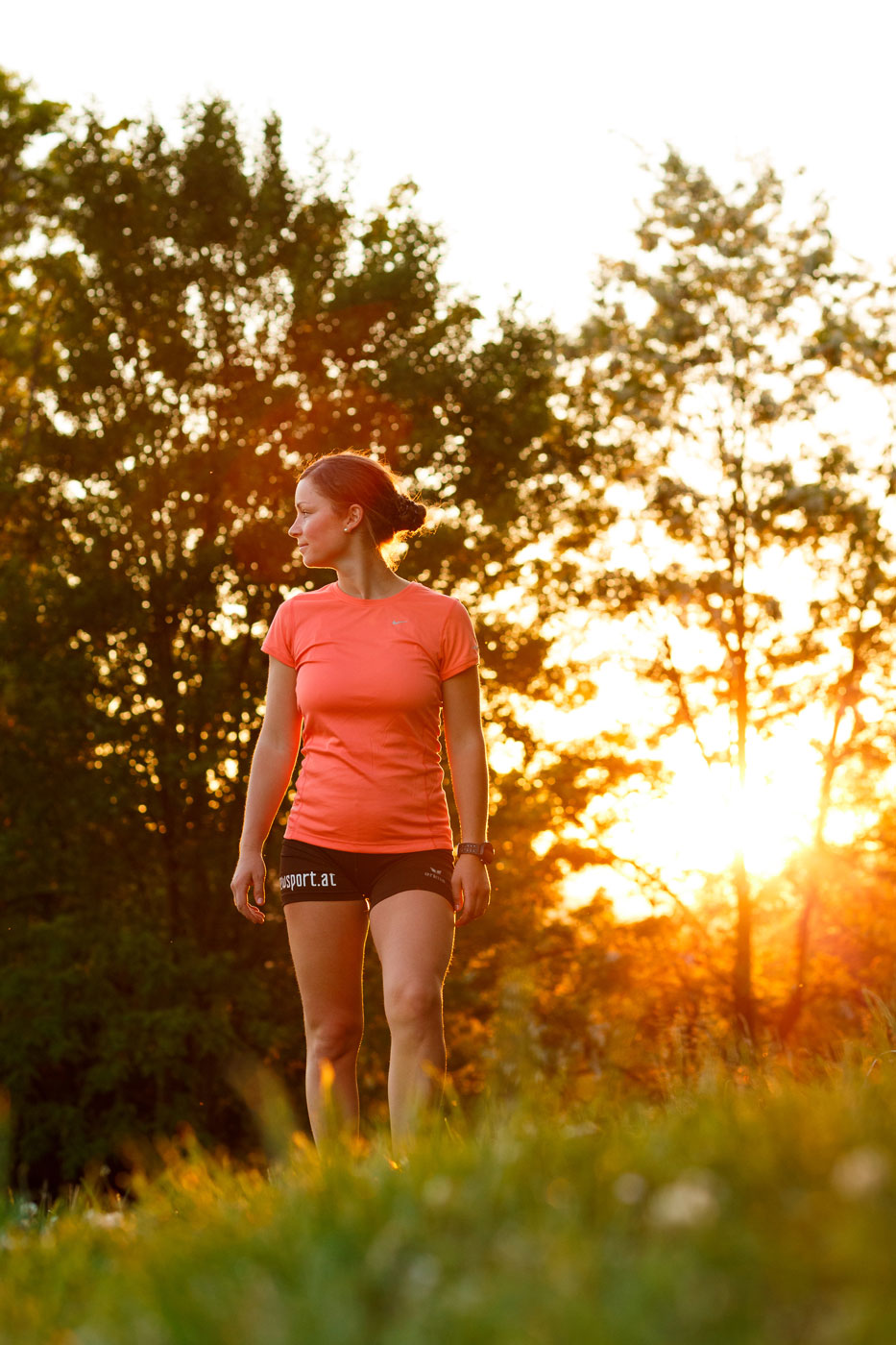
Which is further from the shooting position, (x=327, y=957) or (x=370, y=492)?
(x=370, y=492)

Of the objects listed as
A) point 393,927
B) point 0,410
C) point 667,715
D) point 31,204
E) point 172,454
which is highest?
point 31,204

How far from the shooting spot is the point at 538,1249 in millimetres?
1567

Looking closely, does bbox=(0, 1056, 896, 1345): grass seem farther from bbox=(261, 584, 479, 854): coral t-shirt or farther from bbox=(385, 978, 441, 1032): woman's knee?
bbox=(261, 584, 479, 854): coral t-shirt

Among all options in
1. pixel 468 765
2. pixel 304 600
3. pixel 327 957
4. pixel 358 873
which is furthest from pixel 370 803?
pixel 304 600

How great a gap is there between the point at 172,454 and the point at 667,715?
6841 mm

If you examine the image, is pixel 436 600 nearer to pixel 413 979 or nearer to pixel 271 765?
pixel 271 765

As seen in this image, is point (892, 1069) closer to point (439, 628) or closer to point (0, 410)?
point (439, 628)

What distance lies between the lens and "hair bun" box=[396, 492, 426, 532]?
4402mm

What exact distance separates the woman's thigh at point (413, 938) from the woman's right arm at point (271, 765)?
49cm

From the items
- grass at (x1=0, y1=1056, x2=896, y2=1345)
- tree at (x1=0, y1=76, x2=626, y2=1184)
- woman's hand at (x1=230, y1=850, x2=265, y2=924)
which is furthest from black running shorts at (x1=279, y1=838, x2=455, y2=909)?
tree at (x1=0, y1=76, x2=626, y2=1184)

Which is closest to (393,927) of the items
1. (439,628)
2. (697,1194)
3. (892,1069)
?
(439,628)

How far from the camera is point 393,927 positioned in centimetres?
388

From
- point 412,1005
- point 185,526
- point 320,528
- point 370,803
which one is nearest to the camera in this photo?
point 412,1005

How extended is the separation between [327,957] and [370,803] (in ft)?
1.54
